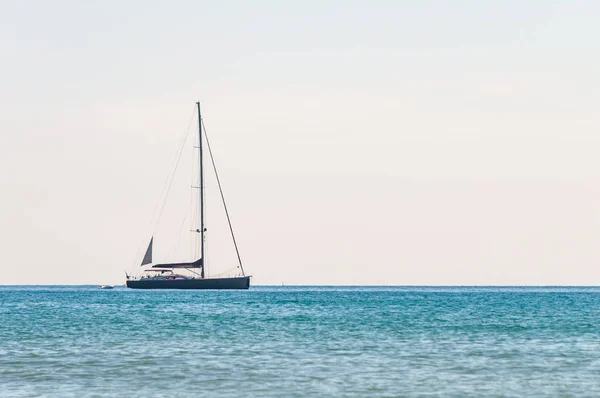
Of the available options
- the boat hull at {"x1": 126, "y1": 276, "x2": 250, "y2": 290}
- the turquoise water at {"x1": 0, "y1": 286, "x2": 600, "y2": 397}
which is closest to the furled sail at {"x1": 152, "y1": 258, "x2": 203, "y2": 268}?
the boat hull at {"x1": 126, "y1": 276, "x2": 250, "y2": 290}

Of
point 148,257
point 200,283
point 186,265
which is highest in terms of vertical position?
point 148,257

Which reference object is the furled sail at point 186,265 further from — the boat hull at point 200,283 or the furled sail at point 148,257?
the furled sail at point 148,257

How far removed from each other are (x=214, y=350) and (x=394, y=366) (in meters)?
11.2

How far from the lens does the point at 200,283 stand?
160 metres

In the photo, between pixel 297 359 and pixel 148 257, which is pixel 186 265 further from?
pixel 297 359

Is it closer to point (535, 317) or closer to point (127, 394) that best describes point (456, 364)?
point (127, 394)

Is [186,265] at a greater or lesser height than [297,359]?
greater

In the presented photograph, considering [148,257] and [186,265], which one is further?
[148,257]

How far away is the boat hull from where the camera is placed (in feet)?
525

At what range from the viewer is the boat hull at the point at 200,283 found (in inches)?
6294

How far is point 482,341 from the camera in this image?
55938 millimetres

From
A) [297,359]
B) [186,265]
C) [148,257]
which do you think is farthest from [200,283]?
[297,359]

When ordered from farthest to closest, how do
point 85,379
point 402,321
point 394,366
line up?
point 402,321
point 394,366
point 85,379

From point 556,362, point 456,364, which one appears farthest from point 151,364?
point 556,362
